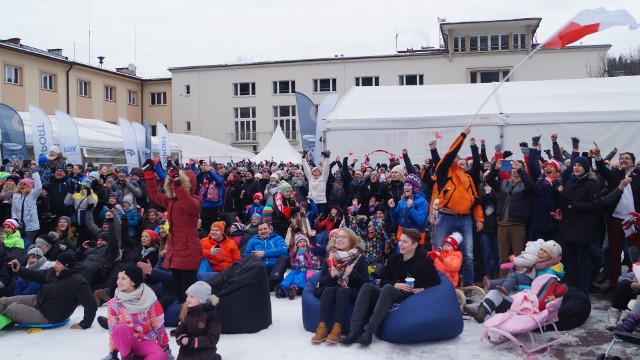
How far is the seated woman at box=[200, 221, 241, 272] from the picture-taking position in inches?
285

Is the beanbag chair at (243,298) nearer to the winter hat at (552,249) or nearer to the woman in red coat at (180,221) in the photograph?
the woman in red coat at (180,221)

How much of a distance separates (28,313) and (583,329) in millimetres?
6168

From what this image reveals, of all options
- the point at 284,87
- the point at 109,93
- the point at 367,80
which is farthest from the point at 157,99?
the point at 367,80

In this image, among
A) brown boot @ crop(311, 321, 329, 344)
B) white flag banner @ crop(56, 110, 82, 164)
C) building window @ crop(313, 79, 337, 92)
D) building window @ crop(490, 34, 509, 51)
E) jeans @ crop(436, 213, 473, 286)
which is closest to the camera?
brown boot @ crop(311, 321, 329, 344)

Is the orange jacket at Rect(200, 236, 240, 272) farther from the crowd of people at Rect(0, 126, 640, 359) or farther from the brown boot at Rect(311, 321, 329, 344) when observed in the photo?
the brown boot at Rect(311, 321, 329, 344)

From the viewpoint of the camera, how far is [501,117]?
1326 cm

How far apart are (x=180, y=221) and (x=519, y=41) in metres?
38.5

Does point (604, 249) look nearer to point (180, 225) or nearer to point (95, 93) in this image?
point (180, 225)

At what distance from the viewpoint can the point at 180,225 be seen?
5.94 m

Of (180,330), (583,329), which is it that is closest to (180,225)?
(180,330)

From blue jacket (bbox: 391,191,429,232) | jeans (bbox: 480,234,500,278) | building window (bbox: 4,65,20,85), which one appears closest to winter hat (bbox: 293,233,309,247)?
blue jacket (bbox: 391,191,429,232)

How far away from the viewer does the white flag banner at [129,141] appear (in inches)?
643

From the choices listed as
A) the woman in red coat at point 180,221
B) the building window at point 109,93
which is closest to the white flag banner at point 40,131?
the woman in red coat at point 180,221

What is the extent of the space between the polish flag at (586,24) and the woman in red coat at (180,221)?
4.40 m
